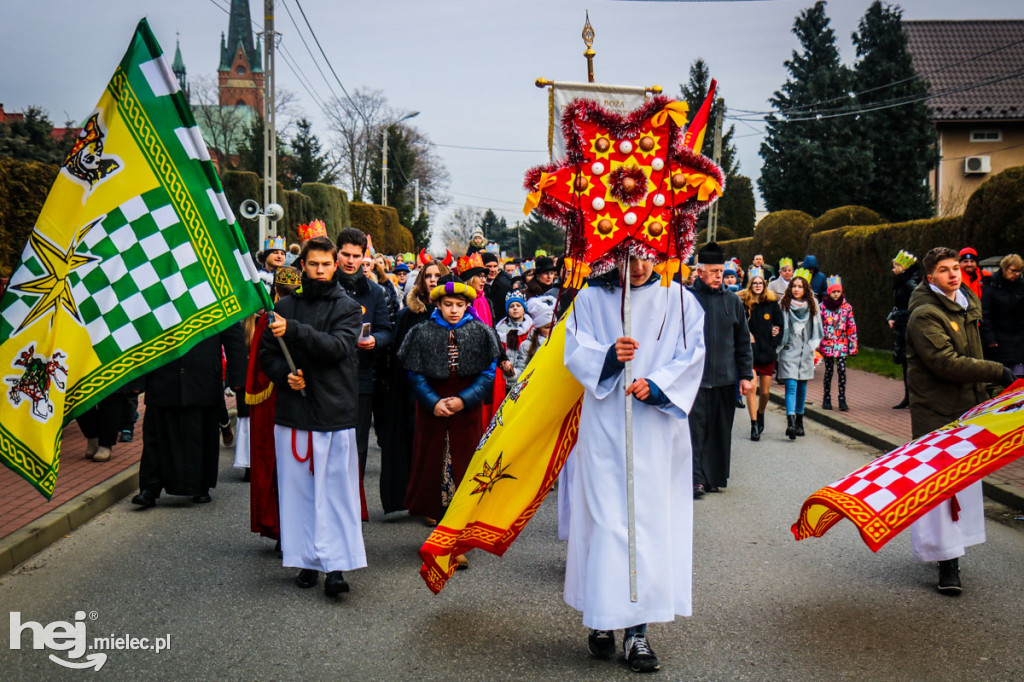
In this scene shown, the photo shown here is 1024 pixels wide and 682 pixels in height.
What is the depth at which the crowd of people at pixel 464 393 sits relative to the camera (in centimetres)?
448

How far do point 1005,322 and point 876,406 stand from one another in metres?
4.35

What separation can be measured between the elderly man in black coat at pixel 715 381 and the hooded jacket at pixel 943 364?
216cm

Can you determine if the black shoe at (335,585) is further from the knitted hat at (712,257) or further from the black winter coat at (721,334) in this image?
the knitted hat at (712,257)

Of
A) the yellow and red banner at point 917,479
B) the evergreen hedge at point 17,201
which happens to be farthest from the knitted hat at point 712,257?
the evergreen hedge at point 17,201

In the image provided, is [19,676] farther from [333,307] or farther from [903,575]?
[903,575]

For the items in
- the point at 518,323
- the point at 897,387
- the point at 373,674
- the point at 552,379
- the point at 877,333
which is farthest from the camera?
the point at 877,333

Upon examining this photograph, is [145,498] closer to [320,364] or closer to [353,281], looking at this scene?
[353,281]

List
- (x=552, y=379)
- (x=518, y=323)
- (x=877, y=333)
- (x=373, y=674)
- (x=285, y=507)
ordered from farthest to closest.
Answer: (x=877, y=333), (x=518, y=323), (x=285, y=507), (x=552, y=379), (x=373, y=674)

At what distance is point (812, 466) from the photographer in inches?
372

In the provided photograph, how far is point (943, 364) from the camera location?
5.75 m

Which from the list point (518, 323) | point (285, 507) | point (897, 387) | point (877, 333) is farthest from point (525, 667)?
point (877, 333)

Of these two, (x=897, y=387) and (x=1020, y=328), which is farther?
(x=897, y=387)

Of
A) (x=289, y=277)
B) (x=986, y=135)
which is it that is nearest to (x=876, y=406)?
(x=289, y=277)

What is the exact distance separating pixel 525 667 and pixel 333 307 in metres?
2.44
